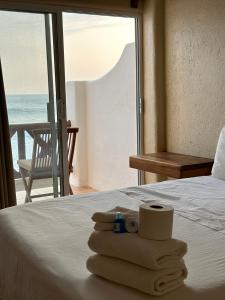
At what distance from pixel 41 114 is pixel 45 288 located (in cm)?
246

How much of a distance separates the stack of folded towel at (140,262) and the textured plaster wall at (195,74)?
223cm

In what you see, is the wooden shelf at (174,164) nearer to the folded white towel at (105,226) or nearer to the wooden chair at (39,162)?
the wooden chair at (39,162)

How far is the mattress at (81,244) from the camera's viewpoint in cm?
117

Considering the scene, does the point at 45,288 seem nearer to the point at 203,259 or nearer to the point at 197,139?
the point at 203,259

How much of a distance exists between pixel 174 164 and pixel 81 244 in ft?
6.01

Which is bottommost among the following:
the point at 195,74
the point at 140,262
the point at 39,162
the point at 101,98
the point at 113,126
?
the point at 39,162

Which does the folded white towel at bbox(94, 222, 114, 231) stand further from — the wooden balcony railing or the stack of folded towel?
the wooden balcony railing

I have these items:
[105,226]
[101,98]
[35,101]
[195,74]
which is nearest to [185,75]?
[195,74]

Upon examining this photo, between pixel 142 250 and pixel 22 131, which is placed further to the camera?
pixel 22 131

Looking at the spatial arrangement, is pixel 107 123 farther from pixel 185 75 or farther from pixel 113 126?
pixel 185 75

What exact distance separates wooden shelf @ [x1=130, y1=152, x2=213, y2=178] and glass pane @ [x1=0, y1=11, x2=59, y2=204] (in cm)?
87

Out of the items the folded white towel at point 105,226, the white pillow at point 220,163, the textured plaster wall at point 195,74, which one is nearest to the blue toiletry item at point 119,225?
the folded white towel at point 105,226

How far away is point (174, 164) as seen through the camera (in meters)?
3.18

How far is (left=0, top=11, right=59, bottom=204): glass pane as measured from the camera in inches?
132
